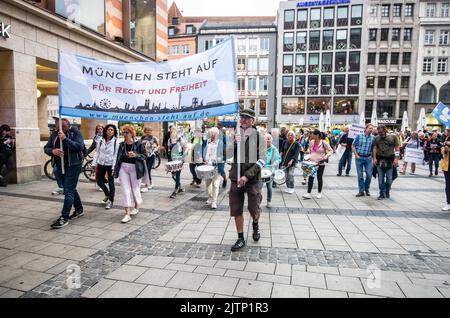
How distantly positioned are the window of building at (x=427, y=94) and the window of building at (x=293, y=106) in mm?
16031

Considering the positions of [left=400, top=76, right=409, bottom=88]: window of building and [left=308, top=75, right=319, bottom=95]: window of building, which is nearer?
[left=400, top=76, right=409, bottom=88]: window of building

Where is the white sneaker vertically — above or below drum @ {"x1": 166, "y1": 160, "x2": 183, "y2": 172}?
below

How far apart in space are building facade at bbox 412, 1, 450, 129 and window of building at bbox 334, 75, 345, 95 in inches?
379

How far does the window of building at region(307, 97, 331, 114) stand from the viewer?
44.4m

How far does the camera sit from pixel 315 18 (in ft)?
145

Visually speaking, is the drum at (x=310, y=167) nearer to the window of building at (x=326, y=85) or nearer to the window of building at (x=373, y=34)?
the window of building at (x=326, y=85)

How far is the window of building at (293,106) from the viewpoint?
45.2m

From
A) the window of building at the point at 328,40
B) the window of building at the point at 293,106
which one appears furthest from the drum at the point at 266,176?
the window of building at the point at 328,40

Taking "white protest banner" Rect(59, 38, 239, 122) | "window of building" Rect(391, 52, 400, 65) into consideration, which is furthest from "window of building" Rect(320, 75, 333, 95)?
"white protest banner" Rect(59, 38, 239, 122)

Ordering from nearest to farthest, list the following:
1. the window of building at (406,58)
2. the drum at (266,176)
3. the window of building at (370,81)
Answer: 1. the drum at (266,176)
2. the window of building at (406,58)
3. the window of building at (370,81)

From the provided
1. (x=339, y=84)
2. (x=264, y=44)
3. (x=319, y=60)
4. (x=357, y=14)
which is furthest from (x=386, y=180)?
(x=264, y=44)

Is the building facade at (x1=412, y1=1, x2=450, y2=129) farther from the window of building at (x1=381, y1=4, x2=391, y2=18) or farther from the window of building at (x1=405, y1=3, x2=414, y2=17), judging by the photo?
the window of building at (x1=381, y1=4, x2=391, y2=18)
